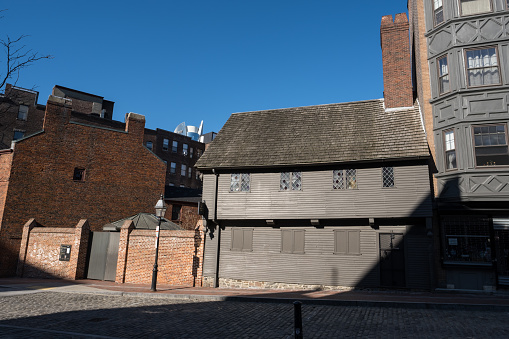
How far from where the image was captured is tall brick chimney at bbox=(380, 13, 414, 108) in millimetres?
18781

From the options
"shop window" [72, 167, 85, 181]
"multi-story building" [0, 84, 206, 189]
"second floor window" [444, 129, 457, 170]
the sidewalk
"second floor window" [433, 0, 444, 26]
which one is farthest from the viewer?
"multi-story building" [0, 84, 206, 189]

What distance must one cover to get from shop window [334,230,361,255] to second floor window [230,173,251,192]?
510cm

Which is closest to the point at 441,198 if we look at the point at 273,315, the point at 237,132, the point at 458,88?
the point at 458,88

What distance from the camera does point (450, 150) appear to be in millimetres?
15820

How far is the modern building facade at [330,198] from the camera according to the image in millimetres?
15703

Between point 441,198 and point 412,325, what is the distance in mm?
7747

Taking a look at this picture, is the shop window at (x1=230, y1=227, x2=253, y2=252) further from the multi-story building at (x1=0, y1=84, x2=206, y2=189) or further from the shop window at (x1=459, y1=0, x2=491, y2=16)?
the multi-story building at (x1=0, y1=84, x2=206, y2=189)

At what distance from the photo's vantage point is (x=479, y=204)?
1470cm

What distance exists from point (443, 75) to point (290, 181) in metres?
8.71

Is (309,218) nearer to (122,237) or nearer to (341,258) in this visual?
(341,258)

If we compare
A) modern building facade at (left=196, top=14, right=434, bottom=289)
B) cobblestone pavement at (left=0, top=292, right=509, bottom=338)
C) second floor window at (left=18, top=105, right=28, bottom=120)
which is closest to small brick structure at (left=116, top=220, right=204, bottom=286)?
modern building facade at (left=196, top=14, right=434, bottom=289)

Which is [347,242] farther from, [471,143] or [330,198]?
[471,143]

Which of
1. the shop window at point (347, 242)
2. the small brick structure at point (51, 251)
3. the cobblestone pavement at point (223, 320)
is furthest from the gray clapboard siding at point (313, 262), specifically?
the small brick structure at point (51, 251)

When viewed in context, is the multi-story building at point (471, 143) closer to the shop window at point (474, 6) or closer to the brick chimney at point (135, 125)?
the shop window at point (474, 6)
